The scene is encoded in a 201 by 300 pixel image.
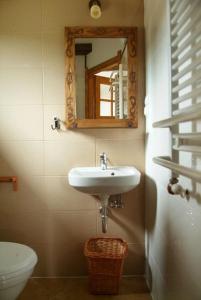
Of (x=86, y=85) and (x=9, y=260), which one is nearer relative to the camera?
(x=9, y=260)

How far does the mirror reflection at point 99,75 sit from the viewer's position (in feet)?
5.90

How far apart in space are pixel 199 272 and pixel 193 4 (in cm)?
96

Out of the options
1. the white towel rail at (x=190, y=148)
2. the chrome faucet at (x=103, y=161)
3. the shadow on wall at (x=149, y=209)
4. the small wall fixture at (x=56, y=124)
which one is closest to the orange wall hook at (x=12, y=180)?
the small wall fixture at (x=56, y=124)

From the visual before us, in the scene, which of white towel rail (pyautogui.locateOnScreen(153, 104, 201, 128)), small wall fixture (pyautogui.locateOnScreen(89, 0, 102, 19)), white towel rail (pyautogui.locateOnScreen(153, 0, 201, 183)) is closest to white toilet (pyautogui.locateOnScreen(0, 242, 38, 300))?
white towel rail (pyautogui.locateOnScreen(153, 0, 201, 183))

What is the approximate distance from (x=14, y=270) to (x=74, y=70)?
131 centimetres

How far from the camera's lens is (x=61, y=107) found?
184 cm

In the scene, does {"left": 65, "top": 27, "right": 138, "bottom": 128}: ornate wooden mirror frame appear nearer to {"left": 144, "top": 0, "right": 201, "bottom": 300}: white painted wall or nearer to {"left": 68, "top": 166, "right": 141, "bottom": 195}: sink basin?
{"left": 144, "top": 0, "right": 201, "bottom": 300}: white painted wall

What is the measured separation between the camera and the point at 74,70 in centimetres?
180

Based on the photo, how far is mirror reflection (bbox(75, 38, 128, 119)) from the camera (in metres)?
1.80

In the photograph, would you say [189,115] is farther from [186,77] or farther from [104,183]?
[104,183]

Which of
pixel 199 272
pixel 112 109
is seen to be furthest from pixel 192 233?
pixel 112 109

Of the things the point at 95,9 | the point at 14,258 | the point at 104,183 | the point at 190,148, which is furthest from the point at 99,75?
the point at 14,258

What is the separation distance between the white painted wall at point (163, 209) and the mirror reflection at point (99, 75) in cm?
21

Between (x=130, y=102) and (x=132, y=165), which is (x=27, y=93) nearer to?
(x=130, y=102)
